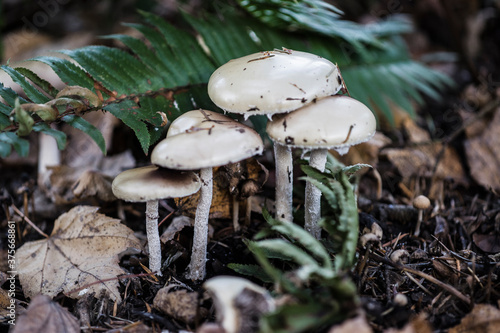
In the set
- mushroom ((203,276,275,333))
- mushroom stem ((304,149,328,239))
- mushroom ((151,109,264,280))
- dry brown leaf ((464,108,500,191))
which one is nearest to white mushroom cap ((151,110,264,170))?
mushroom ((151,109,264,280))

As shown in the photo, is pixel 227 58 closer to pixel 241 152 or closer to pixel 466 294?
pixel 241 152

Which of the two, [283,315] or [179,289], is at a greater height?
[283,315]

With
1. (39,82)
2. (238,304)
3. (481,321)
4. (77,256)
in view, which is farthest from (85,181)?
(481,321)

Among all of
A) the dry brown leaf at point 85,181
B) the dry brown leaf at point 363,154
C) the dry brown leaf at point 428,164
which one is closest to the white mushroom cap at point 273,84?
the dry brown leaf at point 85,181

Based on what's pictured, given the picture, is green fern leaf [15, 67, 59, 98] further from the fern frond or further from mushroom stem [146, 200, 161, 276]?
mushroom stem [146, 200, 161, 276]

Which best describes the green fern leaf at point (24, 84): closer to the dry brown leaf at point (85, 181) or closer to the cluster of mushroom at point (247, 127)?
the dry brown leaf at point (85, 181)

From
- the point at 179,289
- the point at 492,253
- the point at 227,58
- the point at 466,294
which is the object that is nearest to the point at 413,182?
the point at 492,253

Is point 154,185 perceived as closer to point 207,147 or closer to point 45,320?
point 207,147
